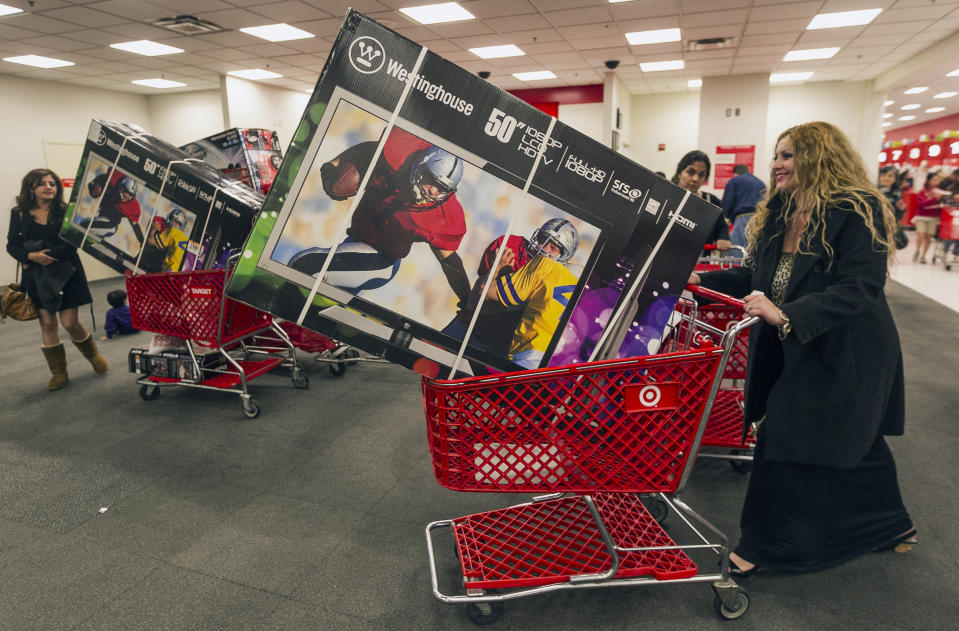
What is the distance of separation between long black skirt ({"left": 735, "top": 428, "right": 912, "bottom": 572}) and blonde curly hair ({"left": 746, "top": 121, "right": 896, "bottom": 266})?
71 centimetres

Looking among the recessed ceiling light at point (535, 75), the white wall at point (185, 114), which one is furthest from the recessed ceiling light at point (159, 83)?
the recessed ceiling light at point (535, 75)

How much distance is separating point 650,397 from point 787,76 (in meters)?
12.2

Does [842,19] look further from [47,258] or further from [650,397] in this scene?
[47,258]

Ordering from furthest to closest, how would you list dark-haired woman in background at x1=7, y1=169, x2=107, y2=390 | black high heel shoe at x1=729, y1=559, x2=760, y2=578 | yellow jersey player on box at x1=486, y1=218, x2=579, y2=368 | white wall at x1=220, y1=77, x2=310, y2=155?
1. white wall at x1=220, y1=77, x2=310, y2=155
2. dark-haired woman in background at x1=7, y1=169, x2=107, y2=390
3. black high heel shoe at x1=729, y1=559, x2=760, y2=578
4. yellow jersey player on box at x1=486, y1=218, x2=579, y2=368

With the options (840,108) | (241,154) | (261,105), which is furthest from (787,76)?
(241,154)

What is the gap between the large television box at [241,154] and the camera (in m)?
4.55

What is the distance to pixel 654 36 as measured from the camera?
7941mm

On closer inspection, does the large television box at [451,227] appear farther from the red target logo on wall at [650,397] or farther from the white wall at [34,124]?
the white wall at [34,124]

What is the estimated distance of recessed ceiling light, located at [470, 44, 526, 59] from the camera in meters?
8.50

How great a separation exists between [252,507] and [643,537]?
1.64 meters

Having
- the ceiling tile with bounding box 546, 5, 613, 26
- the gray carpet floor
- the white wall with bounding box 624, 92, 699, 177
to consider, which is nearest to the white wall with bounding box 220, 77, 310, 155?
the ceiling tile with bounding box 546, 5, 613, 26

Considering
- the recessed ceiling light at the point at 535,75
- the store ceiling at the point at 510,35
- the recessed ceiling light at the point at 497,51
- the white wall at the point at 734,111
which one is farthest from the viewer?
the white wall at the point at 734,111

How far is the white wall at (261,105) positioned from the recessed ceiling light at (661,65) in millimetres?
6088

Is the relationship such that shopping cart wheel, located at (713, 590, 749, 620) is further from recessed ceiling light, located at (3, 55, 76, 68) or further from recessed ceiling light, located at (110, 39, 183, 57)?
recessed ceiling light, located at (3, 55, 76, 68)
